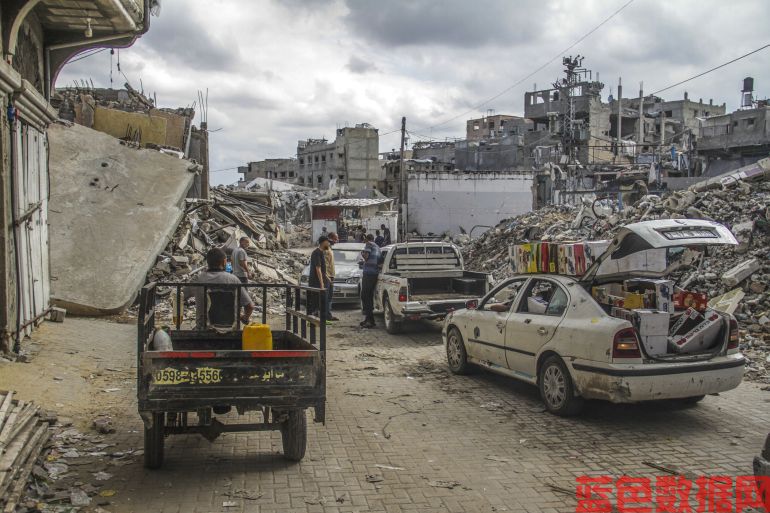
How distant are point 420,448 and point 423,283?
782 cm

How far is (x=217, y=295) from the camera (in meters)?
7.21

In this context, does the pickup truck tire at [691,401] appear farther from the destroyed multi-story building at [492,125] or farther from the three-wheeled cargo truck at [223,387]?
the destroyed multi-story building at [492,125]

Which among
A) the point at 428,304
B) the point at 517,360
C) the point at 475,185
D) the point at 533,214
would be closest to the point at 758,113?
the point at 475,185

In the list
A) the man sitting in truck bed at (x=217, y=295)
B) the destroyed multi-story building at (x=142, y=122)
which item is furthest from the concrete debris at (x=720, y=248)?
the destroyed multi-story building at (x=142, y=122)

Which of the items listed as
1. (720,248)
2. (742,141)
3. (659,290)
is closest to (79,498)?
(659,290)

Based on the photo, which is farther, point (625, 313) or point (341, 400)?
point (341, 400)

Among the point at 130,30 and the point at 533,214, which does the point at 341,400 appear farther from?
the point at 533,214

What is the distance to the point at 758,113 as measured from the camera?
5262 cm

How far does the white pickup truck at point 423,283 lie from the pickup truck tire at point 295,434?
23.4 ft

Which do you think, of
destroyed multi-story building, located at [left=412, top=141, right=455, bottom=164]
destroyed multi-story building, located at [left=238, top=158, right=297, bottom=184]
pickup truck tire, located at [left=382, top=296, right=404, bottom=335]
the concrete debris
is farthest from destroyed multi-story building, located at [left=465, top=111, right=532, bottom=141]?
pickup truck tire, located at [left=382, top=296, right=404, bottom=335]

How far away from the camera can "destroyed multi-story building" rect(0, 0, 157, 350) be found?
27.6 ft

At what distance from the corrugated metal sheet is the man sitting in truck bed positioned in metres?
3.47

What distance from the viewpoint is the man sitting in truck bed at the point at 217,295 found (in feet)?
23.2

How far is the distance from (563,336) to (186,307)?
11.1 m
